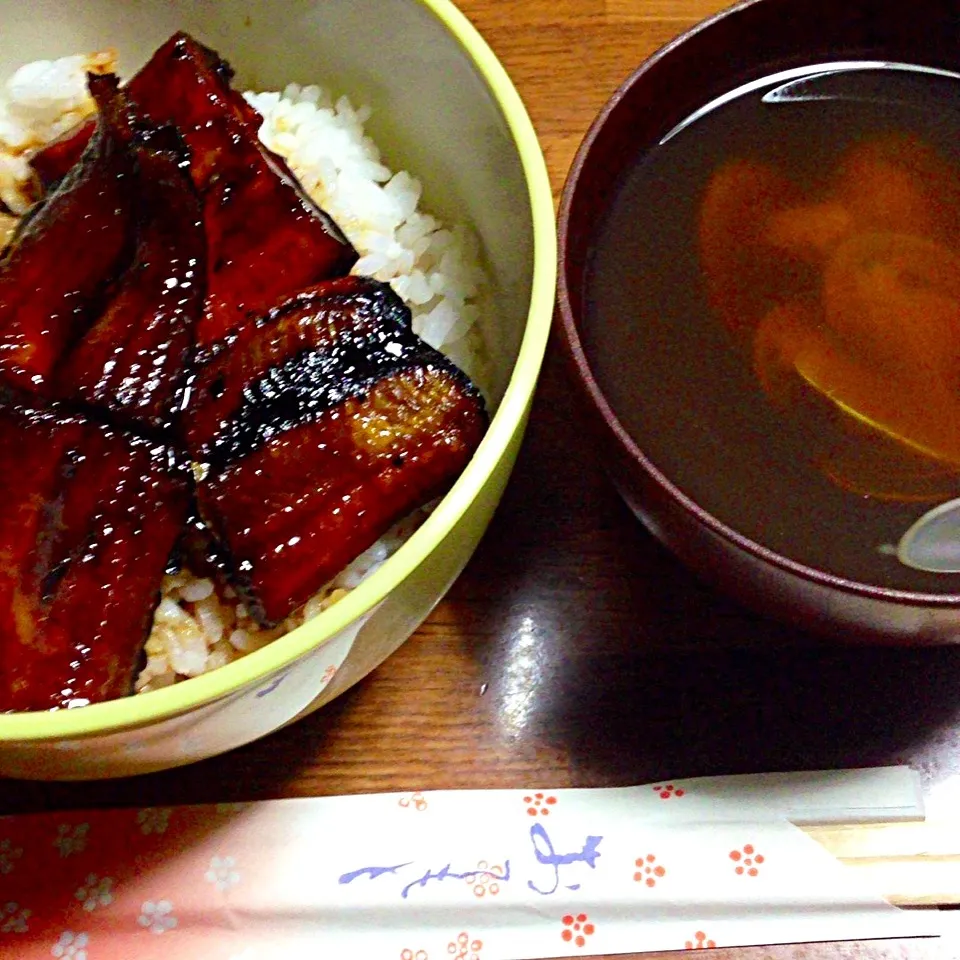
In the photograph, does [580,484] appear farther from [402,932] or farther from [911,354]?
[402,932]

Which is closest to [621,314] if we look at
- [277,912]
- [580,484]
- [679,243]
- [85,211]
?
[679,243]

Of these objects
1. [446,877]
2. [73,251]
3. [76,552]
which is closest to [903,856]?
[446,877]

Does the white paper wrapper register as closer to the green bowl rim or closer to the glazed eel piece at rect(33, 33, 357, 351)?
the green bowl rim

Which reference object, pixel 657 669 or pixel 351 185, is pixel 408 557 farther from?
pixel 351 185

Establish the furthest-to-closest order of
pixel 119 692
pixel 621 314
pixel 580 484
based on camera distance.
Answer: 1. pixel 580 484
2. pixel 621 314
3. pixel 119 692

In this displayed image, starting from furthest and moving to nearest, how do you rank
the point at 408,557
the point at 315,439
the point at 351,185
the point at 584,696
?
the point at 351,185 < the point at 584,696 < the point at 315,439 < the point at 408,557

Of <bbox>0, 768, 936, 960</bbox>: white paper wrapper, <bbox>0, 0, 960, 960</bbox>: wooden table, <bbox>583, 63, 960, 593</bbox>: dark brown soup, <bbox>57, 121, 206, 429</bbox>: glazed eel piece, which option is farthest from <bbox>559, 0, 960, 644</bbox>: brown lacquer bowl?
<bbox>57, 121, 206, 429</bbox>: glazed eel piece

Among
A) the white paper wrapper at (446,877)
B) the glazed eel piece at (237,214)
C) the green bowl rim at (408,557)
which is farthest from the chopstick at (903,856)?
the glazed eel piece at (237,214)
